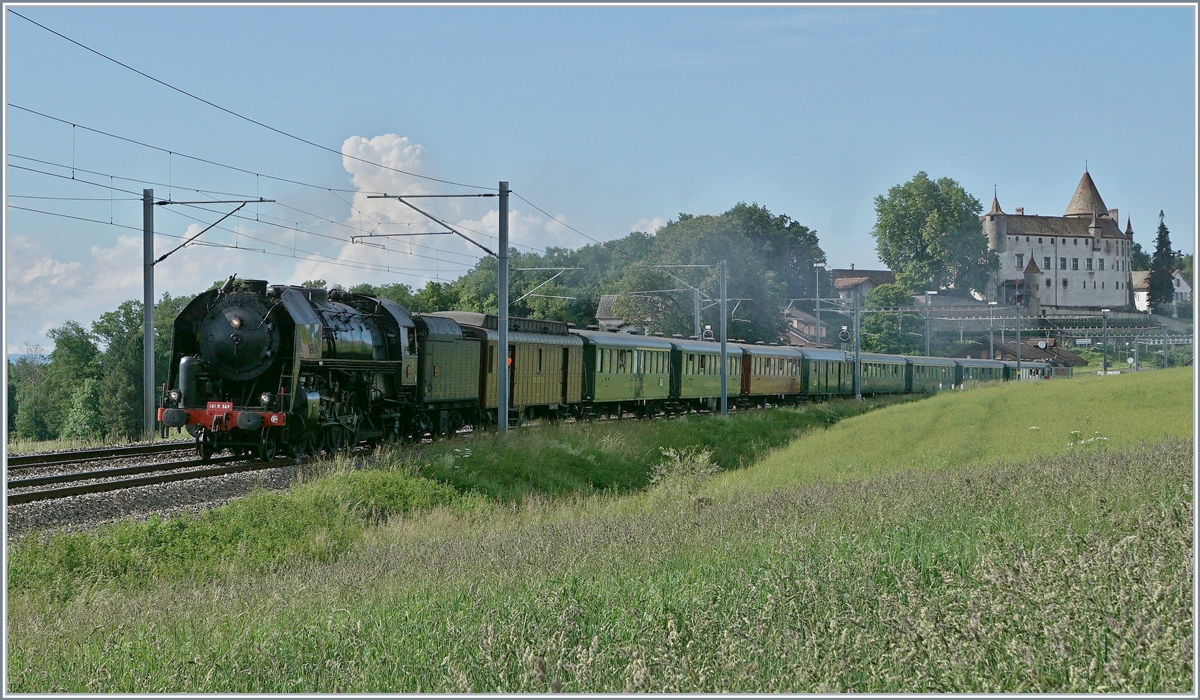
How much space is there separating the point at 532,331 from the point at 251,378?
11.6m

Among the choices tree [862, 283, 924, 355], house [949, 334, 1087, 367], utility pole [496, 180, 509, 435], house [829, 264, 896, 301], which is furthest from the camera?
house [829, 264, 896, 301]

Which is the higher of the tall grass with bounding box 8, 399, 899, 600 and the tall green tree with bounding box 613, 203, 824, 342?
the tall green tree with bounding box 613, 203, 824, 342

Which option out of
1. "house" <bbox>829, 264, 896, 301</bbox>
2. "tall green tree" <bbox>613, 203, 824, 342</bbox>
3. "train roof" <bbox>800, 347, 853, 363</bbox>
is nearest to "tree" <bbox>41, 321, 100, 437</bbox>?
"tall green tree" <bbox>613, 203, 824, 342</bbox>

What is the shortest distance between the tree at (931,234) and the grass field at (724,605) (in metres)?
100

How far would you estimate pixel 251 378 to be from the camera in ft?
63.5

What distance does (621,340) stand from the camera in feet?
116

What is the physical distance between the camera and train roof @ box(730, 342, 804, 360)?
151 ft

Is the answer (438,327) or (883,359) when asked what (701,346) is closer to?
(438,327)

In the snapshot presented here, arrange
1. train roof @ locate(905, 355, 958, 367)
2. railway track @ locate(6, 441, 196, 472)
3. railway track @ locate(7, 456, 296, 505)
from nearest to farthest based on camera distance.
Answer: railway track @ locate(7, 456, 296, 505) → railway track @ locate(6, 441, 196, 472) → train roof @ locate(905, 355, 958, 367)

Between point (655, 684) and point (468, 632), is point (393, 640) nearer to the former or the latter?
point (468, 632)

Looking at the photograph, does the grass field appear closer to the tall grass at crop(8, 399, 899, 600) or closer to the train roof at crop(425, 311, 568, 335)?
the tall grass at crop(8, 399, 899, 600)

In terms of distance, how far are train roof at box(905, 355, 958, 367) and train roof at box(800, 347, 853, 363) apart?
7.91 metres

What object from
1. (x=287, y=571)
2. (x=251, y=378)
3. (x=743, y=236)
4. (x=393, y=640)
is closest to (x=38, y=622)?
(x=287, y=571)

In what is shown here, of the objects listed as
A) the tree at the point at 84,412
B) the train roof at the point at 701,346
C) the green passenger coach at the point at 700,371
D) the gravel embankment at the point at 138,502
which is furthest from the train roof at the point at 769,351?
the tree at the point at 84,412
